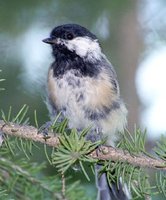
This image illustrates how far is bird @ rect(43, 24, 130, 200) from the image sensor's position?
8.35 feet

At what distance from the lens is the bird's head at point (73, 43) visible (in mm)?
2699

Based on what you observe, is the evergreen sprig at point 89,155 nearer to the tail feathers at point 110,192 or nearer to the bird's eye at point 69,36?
the tail feathers at point 110,192

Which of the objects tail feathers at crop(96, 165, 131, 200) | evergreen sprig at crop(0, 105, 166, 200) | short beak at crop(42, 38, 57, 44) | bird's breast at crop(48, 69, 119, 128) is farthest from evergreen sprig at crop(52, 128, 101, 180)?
short beak at crop(42, 38, 57, 44)

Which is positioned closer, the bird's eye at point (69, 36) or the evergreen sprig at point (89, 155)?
the evergreen sprig at point (89, 155)

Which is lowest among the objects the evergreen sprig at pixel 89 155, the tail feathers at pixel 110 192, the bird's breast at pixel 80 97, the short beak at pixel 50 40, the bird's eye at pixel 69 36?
the tail feathers at pixel 110 192

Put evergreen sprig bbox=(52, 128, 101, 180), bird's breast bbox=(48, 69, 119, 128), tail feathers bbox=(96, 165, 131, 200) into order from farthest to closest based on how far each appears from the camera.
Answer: bird's breast bbox=(48, 69, 119, 128)
tail feathers bbox=(96, 165, 131, 200)
evergreen sprig bbox=(52, 128, 101, 180)

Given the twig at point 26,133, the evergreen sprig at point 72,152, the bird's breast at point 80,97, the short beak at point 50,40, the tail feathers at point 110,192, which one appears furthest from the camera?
the short beak at point 50,40

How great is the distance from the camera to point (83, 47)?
9.00 ft

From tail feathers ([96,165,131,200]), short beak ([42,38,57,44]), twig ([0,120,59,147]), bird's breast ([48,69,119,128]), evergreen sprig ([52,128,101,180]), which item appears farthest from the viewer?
short beak ([42,38,57,44])

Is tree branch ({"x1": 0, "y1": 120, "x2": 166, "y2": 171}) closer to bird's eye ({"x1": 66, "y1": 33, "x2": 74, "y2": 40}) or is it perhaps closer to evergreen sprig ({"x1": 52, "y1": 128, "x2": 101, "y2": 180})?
evergreen sprig ({"x1": 52, "y1": 128, "x2": 101, "y2": 180})

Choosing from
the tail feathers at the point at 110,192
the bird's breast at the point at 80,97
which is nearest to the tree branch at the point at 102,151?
the tail feathers at the point at 110,192

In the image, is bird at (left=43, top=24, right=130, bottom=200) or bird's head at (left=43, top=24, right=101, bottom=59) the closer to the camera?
bird at (left=43, top=24, right=130, bottom=200)

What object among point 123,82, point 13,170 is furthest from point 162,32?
point 13,170

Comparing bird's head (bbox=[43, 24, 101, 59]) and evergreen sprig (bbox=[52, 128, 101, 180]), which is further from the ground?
bird's head (bbox=[43, 24, 101, 59])
